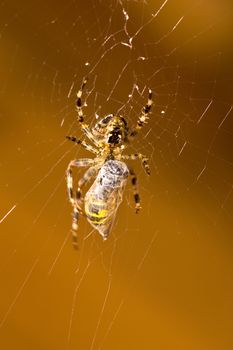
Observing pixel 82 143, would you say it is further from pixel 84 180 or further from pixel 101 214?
pixel 101 214

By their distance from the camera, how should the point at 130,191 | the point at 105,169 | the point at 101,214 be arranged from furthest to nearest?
the point at 130,191, the point at 105,169, the point at 101,214

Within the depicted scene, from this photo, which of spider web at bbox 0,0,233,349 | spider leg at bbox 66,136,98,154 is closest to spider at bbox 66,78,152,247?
spider leg at bbox 66,136,98,154

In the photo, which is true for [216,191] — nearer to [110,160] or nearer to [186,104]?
[186,104]

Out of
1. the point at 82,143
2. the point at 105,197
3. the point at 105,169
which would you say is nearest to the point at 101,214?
the point at 105,197

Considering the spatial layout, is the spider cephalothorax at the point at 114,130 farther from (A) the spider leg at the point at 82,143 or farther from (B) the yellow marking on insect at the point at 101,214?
(B) the yellow marking on insect at the point at 101,214

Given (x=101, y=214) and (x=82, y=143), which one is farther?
(x=82, y=143)

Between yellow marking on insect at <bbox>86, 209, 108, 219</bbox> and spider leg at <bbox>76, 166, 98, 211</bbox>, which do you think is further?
spider leg at <bbox>76, 166, 98, 211</bbox>

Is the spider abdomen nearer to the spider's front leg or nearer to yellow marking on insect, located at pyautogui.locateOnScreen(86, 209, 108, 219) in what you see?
yellow marking on insect, located at pyautogui.locateOnScreen(86, 209, 108, 219)
